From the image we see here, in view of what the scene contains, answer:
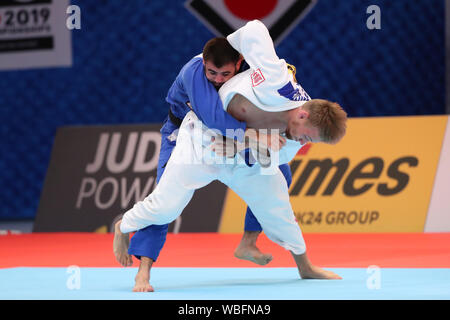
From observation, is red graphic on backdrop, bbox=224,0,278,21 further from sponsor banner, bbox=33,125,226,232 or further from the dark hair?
the dark hair

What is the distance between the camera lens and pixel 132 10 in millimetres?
9547

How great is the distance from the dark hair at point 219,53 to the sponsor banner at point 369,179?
3.41 m

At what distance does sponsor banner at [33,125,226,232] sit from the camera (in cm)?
698

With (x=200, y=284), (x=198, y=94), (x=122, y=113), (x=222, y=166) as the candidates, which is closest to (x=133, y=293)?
(x=200, y=284)

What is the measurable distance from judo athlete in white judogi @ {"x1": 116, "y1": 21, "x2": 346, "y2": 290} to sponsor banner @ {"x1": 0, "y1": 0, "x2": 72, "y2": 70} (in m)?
6.45

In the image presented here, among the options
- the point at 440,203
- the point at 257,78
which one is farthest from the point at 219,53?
the point at 440,203

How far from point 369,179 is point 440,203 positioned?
25.8 inches

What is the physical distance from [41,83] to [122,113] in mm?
1199

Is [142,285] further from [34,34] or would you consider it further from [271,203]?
[34,34]

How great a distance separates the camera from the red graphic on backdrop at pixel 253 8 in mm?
9070

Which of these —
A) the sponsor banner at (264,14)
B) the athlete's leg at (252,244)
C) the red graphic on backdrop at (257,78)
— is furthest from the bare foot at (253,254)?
the sponsor banner at (264,14)

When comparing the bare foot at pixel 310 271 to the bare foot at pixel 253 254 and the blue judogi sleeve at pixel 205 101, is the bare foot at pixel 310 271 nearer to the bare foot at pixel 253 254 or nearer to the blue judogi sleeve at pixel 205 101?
the bare foot at pixel 253 254

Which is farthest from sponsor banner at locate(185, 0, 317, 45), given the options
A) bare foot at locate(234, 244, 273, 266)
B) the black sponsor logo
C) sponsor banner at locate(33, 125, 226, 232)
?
bare foot at locate(234, 244, 273, 266)
